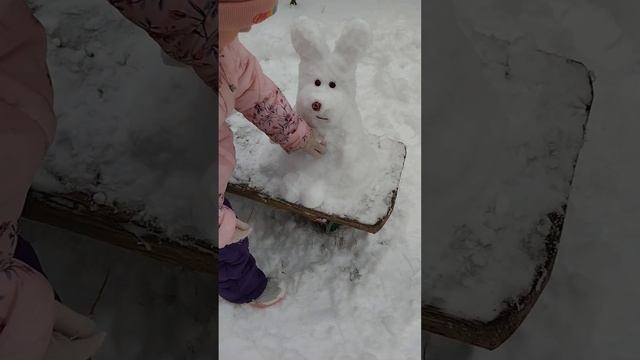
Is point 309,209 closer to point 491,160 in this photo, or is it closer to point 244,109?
point 244,109

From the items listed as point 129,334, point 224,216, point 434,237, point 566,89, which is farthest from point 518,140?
point 129,334

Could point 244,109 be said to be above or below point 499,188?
above

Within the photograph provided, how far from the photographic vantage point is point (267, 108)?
1.22 meters

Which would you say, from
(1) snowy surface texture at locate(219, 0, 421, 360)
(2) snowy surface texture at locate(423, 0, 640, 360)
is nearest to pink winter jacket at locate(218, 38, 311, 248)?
(1) snowy surface texture at locate(219, 0, 421, 360)

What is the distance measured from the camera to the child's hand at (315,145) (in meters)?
1.34

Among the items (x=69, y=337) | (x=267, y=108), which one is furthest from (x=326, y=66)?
(x=69, y=337)

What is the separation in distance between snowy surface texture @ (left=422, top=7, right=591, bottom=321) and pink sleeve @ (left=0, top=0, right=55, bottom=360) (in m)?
0.78

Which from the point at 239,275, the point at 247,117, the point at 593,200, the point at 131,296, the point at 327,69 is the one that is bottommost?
the point at 131,296

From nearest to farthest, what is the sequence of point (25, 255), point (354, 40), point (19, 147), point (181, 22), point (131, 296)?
point (19, 147) < point (181, 22) < point (25, 255) < point (354, 40) < point (131, 296)

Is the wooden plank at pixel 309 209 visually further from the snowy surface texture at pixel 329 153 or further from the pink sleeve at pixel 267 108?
the pink sleeve at pixel 267 108

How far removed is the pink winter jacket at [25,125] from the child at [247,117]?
2.7 inches

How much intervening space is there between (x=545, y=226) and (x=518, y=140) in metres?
0.21

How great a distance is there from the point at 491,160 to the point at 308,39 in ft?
1.67

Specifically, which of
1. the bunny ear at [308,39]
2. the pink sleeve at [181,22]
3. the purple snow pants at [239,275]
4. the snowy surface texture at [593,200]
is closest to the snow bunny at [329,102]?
the bunny ear at [308,39]
